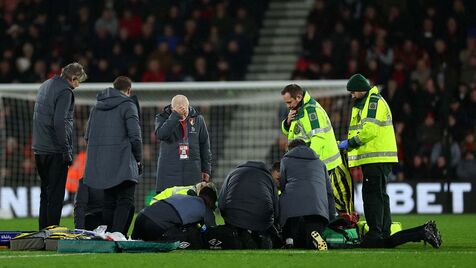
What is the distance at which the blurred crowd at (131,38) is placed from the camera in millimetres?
25016

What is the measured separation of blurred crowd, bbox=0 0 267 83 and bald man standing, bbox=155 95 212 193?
10064mm

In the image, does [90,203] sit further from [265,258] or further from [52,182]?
[265,258]

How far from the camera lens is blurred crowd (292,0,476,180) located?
22.2m

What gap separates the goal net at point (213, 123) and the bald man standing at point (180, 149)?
721 cm

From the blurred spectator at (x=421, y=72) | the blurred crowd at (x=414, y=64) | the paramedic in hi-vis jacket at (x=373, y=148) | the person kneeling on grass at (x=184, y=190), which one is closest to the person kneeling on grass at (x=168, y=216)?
the person kneeling on grass at (x=184, y=190)

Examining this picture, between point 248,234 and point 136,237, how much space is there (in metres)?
1.14

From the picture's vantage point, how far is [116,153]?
43.5 feet

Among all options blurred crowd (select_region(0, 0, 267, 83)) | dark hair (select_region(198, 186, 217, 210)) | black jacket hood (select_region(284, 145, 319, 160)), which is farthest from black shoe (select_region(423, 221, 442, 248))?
blurred crowd (select_region(0, 0, 267, 83))

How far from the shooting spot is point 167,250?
12.2m

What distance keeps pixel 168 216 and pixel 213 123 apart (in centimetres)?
1015

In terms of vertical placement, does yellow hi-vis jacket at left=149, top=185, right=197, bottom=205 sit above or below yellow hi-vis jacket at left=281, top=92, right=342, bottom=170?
below

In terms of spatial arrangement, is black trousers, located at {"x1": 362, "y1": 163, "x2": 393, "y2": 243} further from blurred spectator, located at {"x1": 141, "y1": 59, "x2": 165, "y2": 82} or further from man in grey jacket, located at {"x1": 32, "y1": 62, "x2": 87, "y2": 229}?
blurred spectator, located at {"x1": 141, "y1": 59, "x2": 165, "y2": 82}

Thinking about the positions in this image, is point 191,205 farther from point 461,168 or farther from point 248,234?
point 461,168

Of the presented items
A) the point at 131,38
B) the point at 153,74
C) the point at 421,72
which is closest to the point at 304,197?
the point at 421,72
